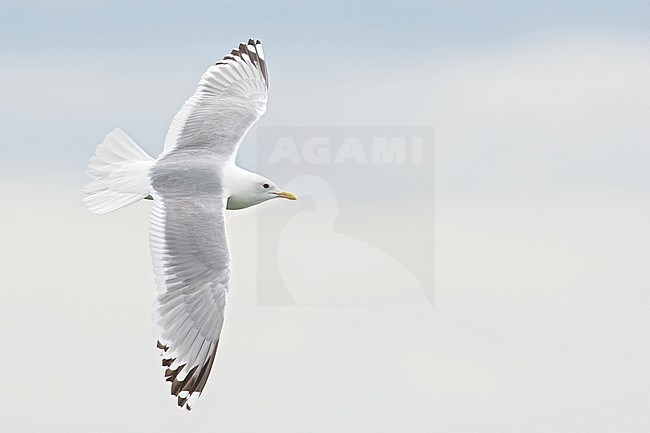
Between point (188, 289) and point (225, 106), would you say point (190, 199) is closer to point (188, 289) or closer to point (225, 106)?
point (188, 289)

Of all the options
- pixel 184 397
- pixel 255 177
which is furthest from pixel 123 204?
pixel 184 397

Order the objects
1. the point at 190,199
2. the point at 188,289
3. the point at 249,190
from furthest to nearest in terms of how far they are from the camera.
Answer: the point at 249,190
the point at 190,199
the point at 188,289

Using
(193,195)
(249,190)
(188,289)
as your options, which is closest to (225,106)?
(249,190)

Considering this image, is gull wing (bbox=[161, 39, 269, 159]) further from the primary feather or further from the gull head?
the gull head

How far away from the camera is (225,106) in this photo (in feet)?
32.4

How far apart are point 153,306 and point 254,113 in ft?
7.88

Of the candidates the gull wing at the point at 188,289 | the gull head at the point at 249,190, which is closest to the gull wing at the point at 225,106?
the gull head at the point at 249,190

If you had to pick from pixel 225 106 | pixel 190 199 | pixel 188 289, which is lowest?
pixel 188 289

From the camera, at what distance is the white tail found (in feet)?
28.8

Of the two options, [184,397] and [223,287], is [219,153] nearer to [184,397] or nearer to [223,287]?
[223,287]

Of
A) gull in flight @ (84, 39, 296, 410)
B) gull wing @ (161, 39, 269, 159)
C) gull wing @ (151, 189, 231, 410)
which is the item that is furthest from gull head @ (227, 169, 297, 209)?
gull wing @ (151, 189, 231, 410)

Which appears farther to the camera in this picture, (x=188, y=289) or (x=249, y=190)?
(x=249, y=190)

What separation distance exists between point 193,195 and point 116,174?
78cm

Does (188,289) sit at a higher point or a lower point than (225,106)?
lower
